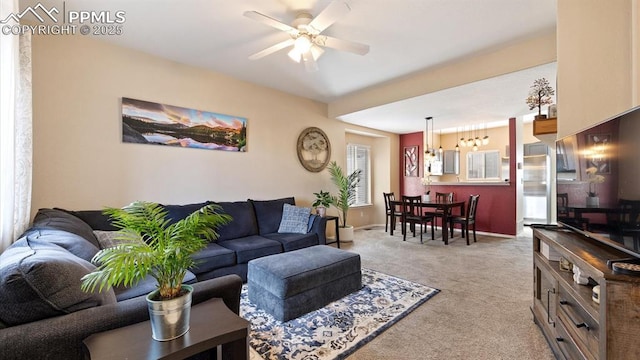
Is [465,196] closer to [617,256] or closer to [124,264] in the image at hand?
[617,256]

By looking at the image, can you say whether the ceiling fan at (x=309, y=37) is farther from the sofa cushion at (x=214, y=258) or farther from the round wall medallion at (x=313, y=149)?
the round wall medallion at (x=313, y=149)

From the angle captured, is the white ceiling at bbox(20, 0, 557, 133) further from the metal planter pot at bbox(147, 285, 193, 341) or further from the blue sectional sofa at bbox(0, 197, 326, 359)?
the metal planter pot at bbox(147, 285, 193, 341)

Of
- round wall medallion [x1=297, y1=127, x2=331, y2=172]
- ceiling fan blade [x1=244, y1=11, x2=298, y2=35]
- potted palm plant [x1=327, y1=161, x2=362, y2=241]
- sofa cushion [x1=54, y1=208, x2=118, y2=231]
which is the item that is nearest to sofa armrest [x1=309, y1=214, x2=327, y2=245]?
potted palm plant [x1=327, y1=161, x2=362, y2=241]

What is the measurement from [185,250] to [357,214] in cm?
547

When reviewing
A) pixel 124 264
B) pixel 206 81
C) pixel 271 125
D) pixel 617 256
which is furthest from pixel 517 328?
pixel 206 81

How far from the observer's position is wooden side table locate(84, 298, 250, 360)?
0.90m

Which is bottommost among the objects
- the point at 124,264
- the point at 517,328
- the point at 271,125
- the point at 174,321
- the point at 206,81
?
the point at 517,328

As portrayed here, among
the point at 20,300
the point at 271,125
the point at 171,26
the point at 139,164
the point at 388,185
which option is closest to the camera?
the point at 20,300

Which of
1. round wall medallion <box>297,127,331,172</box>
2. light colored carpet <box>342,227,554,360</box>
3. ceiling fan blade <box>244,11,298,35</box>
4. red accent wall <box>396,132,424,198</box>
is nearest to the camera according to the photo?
light colored carpet <box>342,227,554,360</box>

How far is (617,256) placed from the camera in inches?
52.0

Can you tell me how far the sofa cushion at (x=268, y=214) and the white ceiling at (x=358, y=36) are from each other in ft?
6.12

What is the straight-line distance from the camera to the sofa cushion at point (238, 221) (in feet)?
10.8

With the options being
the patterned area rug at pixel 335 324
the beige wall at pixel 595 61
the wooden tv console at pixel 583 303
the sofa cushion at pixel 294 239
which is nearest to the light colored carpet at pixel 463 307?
the patterned area rug at pixel 335 324

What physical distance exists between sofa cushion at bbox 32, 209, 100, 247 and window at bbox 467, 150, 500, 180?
7741 mm
